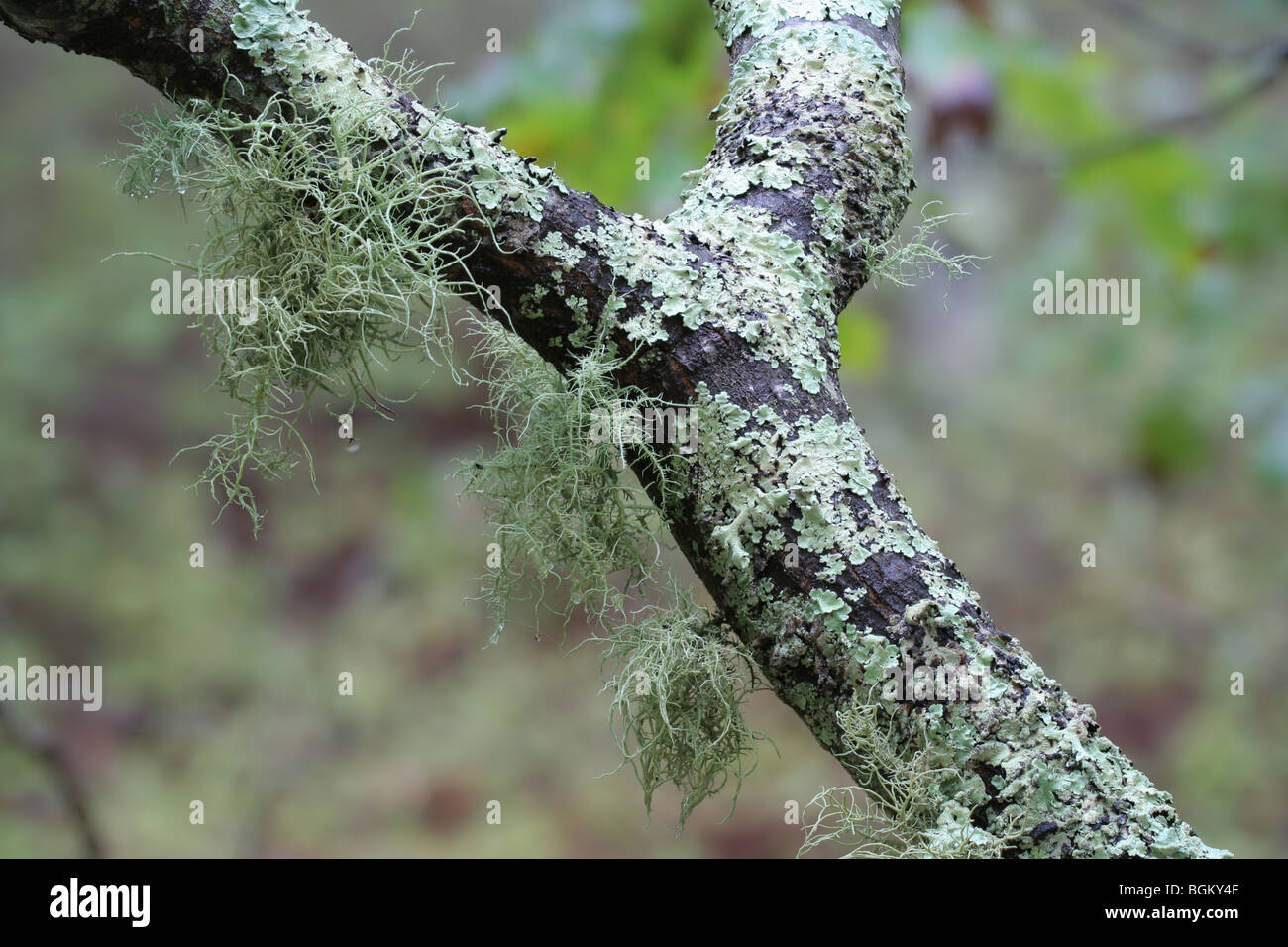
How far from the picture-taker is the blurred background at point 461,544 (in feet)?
9.13

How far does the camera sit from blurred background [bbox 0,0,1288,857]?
9.13ft

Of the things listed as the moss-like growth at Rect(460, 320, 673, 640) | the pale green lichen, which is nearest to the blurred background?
the pale green lichen

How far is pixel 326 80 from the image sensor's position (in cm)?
72

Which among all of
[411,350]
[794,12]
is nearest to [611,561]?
[411,350]

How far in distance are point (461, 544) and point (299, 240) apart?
2.60 metres

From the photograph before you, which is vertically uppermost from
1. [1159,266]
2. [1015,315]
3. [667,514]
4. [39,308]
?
[39,308]

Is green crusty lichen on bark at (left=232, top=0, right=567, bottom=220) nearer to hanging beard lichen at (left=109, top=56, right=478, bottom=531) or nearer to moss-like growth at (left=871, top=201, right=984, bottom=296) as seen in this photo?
hanging beard lichen at (left=109, top=56, right=478, bottom=531)

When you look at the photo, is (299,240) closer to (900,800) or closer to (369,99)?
(369,99)

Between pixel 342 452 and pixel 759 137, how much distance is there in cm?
298

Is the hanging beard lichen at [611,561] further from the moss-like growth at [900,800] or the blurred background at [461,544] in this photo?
the blurred background at [461,544]

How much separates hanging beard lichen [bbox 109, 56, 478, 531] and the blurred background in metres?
1.65

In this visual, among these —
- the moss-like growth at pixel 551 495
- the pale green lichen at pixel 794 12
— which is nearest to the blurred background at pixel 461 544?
the pale green lichen at pixel 794 12
